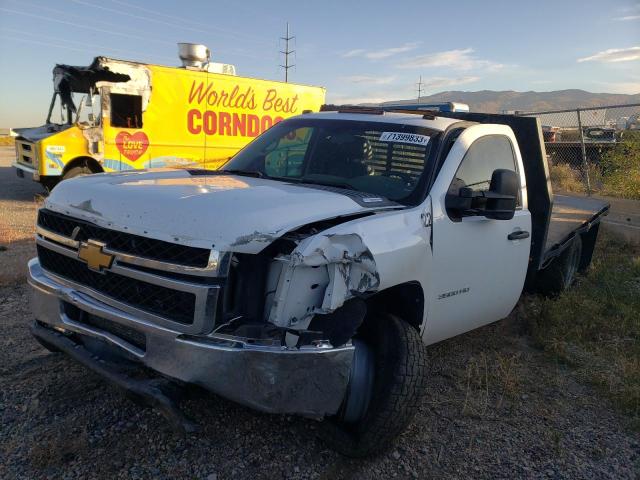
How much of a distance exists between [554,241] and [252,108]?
10.2 metres

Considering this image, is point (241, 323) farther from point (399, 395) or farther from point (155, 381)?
point (399, 395)

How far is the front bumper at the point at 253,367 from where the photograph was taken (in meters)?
2.26

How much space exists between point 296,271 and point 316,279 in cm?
11

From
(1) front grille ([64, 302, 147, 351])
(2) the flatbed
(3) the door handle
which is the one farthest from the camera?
(2) the flatbed

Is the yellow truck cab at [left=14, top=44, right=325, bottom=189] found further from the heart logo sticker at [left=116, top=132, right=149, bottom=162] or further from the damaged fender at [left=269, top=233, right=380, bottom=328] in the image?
the damaged fender at [left=269, top=233, right=380, bottom=328]

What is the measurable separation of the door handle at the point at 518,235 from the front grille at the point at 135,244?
8.05 feet

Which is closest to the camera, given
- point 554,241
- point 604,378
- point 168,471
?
point 168,471

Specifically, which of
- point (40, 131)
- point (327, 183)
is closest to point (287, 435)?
point (327, 183)

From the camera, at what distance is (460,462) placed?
9.47 feet

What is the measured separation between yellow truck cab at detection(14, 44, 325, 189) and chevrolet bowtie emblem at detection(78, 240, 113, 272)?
9.25 m

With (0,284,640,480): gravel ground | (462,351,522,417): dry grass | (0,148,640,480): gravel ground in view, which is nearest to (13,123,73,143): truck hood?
(0,148,640,480): gravel ground

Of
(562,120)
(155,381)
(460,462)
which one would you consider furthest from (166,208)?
(562,120)

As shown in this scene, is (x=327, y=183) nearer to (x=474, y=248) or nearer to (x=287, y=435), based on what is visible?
(x=474, y=248)

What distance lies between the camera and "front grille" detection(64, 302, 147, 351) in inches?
99.7
